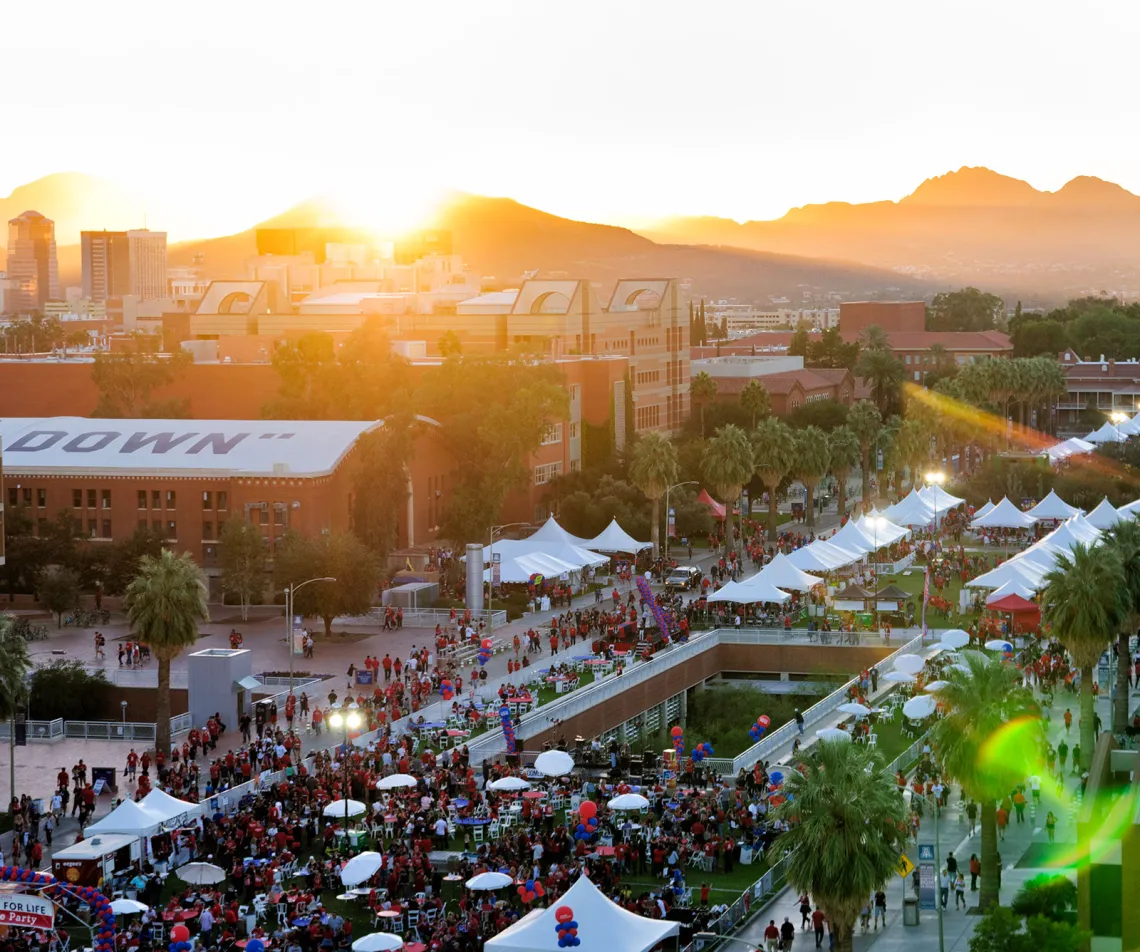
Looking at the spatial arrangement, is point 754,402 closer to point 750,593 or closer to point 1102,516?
point 1102,516

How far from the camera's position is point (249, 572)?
69.6m

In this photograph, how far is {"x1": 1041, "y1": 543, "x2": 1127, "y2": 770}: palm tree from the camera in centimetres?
4691

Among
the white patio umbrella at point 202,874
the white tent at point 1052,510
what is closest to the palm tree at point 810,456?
the white tent at point 1052,510

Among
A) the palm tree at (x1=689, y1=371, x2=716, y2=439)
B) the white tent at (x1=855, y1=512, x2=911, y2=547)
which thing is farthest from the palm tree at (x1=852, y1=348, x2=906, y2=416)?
the white tent at (x1=855, y1=512, x2=911, y2=547)

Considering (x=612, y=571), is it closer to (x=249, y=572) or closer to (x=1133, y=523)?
(x=249, y=572)

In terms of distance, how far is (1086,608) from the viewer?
1845 inches

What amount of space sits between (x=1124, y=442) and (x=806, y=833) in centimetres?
8117

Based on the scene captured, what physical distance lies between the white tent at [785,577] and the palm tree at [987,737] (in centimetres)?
3009

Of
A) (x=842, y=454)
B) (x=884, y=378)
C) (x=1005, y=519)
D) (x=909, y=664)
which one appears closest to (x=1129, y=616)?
(x=909, y=664)

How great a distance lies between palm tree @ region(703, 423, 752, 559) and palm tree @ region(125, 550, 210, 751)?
3846cm

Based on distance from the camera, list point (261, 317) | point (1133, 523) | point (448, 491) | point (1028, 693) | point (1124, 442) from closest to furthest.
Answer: point (1028, 693) < point (1133, 523) < point (448, 491) < point (1124, 442) < point (261, 317)

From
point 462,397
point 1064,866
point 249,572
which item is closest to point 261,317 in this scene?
point 462,397

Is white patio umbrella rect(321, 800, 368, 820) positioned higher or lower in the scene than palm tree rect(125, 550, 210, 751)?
lower

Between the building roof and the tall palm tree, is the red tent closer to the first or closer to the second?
the building roof
